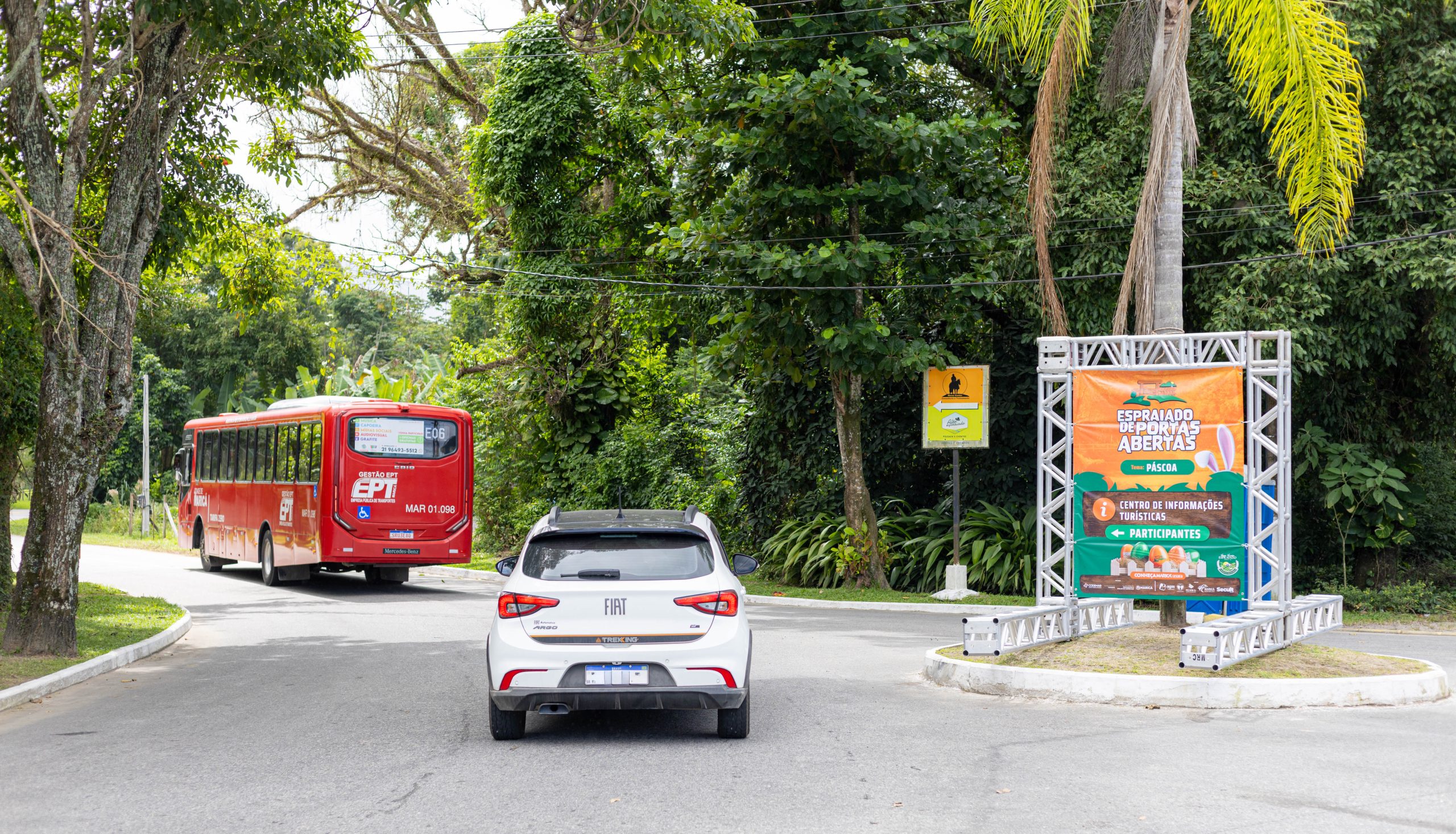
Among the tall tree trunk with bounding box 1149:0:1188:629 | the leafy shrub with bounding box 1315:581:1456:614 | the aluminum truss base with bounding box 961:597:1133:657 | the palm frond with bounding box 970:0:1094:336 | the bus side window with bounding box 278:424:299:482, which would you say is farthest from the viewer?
the bus side window with bounding box 278:424:299:482

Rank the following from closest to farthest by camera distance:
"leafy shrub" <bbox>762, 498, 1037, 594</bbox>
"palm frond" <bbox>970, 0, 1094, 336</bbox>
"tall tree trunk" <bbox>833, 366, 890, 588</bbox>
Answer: "palm frond" <bbox>970, 0, 1094, 336</bbox>
"leafy shrub" <bbox>762, 498, 1037, 594</bbox>
"tall tree trunk" <bbox>833, 366, 890, 588</bbox>

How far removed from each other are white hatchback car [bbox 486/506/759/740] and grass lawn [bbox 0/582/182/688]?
17.6 feet

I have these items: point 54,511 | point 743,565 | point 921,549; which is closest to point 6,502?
point 54,511

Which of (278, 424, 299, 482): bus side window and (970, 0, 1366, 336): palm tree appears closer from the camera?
(970, 0, 1366, 336): palm tree

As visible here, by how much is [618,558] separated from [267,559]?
701 inches

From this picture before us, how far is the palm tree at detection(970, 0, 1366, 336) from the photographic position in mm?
12820

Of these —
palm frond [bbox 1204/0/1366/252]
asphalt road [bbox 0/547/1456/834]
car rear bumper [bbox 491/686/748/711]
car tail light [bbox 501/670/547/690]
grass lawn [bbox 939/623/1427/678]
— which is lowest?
asphalt road [bbox 0/547/1456/834]

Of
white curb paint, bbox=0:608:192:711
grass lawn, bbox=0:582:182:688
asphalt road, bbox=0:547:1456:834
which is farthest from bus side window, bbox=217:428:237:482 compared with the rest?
asphalt road, bbox=0:547:1456:834

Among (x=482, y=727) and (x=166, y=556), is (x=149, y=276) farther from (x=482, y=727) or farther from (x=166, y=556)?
Result: (x=166, y=556)

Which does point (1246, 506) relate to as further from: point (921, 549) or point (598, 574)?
point (921, 549)

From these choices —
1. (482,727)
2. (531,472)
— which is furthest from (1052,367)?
(531,472)

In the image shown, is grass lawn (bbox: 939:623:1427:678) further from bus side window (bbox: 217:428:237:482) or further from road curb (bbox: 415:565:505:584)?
bus side window (bbox: 217:428:237:482)

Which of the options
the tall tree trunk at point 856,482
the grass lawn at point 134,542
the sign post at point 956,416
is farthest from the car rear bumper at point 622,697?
the grass lawn at point 134,542

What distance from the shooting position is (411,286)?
31.7 metres
